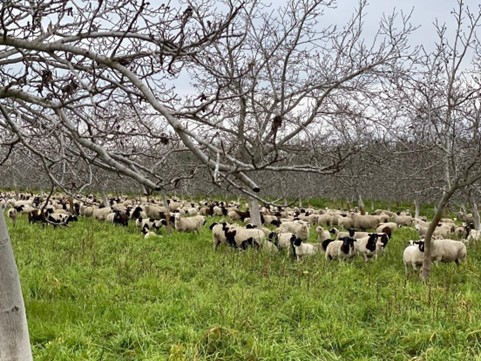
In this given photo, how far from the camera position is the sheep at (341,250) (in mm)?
11375

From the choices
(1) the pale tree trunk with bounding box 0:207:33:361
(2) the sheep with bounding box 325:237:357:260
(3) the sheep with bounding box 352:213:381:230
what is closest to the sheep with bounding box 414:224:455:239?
(3) the sheep with bounding box 352:213:381:230

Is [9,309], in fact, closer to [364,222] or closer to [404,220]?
[364,222]

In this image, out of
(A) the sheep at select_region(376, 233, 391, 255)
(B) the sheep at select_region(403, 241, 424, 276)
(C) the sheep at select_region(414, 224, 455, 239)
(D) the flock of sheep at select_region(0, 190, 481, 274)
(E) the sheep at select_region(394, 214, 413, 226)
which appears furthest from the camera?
(E) the sheep at select_region(394, 214, 413, 226)

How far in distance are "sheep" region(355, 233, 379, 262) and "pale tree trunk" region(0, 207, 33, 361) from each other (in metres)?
9.03

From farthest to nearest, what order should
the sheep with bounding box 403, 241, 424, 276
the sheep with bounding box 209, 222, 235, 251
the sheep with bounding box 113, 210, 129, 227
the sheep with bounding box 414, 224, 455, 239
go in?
the sheep with bounding box 113, 210, 129, 227, the sheep with bounding box 414, 224, 455, 239, the sheep with bounding box 209, 222, 235, 251, the sheep with bounding box 403, 241, 424, 276

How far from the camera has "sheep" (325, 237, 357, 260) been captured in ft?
37.3

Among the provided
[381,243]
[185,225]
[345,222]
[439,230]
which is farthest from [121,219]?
[439,230]

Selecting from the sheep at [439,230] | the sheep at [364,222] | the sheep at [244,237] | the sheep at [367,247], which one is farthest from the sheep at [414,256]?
the sheep at [364,222]

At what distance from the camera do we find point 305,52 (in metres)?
12.1

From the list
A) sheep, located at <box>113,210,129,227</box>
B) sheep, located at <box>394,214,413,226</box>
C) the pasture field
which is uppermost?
sheep, located at <box>394,214,413,226</box>

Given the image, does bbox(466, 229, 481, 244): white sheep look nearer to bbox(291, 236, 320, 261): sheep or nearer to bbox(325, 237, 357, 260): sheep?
bbox(325, 237, 357, 260): sheep

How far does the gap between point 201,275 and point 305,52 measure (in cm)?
638

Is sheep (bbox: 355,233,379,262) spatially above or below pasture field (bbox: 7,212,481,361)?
above

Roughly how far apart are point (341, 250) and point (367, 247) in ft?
2.11
